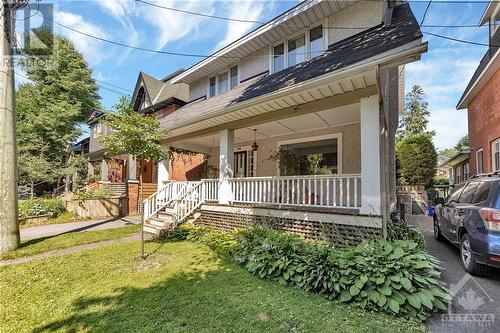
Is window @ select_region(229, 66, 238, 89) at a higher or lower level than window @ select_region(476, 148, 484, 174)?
higher

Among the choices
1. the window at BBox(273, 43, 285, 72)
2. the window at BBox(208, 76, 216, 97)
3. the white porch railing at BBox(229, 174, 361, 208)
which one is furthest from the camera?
the window at BBox(208, 76, 216, 97)

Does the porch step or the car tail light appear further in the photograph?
the porch step

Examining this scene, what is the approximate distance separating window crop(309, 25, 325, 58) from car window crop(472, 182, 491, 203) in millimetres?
5536

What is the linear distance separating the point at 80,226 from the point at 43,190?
1483cm

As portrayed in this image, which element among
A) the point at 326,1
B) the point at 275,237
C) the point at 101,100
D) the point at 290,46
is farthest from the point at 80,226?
the point at 101,100

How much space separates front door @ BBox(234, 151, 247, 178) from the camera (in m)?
12.0

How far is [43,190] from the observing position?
2084 centimetres

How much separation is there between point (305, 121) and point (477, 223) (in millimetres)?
4829

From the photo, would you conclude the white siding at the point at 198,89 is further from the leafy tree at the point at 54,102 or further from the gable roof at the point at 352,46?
the leafy tree at the point at 54,102

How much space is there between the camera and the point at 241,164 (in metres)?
12.2

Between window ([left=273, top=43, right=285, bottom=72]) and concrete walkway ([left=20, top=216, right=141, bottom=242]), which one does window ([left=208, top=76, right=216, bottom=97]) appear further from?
concrete walkway ([left=20, top=216, right=141, bottom=242])

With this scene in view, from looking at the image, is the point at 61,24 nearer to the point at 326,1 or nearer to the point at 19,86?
the point at 326,1

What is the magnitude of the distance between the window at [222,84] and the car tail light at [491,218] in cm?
922

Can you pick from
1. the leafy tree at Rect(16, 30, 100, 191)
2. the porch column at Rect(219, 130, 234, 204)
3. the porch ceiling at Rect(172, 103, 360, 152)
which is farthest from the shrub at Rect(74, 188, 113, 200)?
the porch column at Rect(219, 130, 234, 204)
